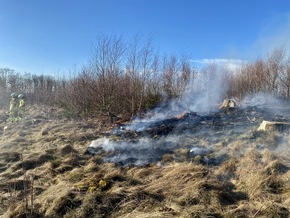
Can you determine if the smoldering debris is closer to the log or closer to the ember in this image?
the ember

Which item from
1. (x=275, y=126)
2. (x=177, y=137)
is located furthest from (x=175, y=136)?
(x=275, y=126)

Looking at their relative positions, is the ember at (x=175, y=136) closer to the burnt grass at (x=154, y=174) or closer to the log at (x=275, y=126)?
the burnt grass at (x=154, y=174)

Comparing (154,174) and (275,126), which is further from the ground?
(275,126)

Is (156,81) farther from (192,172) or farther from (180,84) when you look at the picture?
(192,172)

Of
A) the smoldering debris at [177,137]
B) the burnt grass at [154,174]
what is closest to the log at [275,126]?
the burnt grass at [154,174]

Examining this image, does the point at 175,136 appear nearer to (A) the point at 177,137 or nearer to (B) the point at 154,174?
(A) the point at 177,137

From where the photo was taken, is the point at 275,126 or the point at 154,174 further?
the point at 275,126

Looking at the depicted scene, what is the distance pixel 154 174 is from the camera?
200 inches

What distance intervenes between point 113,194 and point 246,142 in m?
4.49

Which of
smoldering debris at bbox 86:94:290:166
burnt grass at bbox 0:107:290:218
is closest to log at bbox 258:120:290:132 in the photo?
burnt grass at bbox 0:107:290:218

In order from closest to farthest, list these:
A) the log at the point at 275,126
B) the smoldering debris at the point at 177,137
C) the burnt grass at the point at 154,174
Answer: the burnt grass at the point at 154,174 < the smoldering debris at the point at 177,137 < the log at the point at 275,126

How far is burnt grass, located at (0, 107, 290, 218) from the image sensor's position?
368cm

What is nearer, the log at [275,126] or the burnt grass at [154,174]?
the burnt grass at [154,174]

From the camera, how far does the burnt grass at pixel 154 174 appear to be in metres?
3.68
